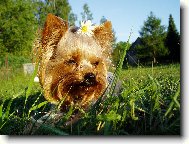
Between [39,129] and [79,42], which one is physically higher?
[79,42]

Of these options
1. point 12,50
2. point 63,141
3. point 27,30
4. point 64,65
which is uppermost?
point 27,30

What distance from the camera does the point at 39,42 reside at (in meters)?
5.00

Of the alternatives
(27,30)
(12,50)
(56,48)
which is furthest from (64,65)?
(27,30)

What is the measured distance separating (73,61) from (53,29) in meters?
0.52

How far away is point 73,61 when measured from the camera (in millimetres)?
5246

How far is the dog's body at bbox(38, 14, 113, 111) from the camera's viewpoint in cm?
475

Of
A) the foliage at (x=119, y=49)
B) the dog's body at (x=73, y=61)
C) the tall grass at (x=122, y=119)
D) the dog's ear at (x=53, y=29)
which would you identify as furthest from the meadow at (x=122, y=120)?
the dog's ear at (x=53, y=29)

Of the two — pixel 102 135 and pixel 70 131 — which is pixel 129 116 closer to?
pixel 102 135

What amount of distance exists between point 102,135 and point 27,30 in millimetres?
36861

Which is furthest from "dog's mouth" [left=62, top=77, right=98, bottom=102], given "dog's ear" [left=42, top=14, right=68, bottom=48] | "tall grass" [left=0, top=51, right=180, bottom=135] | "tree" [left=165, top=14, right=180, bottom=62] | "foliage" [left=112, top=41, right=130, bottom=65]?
"tall grass" [left=0, top=51, right=180, bottom=135]

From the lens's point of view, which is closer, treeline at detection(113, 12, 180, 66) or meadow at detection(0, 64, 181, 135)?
meadow at detection(0, 64, 181, 135)

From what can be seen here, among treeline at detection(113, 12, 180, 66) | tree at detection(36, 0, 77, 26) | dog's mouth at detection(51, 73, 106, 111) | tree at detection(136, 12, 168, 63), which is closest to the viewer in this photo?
treeline at detection(113, 12, 180, 66)

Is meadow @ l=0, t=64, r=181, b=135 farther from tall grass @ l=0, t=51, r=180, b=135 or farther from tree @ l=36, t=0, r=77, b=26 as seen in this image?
tree @ l=36, t=0, r=77, b=26

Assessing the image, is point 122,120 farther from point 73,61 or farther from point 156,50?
point 156,50
